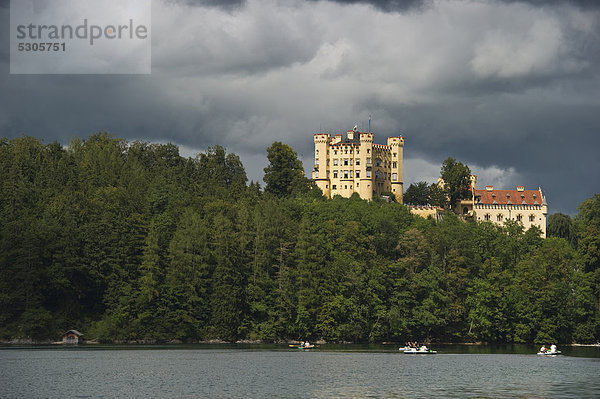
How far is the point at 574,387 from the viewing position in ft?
217

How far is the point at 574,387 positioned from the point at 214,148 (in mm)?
124041

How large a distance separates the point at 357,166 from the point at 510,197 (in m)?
36.4

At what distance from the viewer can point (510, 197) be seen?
195 metres

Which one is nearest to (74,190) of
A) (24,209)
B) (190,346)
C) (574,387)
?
(24,209)

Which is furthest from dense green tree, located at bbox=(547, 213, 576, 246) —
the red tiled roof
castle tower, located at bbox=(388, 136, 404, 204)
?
castle tower, located at bbox=(388, 136, 404, 204)

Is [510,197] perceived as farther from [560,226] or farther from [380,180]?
[380,180]

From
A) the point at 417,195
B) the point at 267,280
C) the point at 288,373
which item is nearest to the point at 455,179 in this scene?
the point at 417,195

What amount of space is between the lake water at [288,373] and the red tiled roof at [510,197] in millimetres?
90647

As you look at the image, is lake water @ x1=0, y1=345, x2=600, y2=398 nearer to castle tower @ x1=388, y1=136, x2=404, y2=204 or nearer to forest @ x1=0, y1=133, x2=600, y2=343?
forest @ x1=0, y1=133, x2=600, y2=343

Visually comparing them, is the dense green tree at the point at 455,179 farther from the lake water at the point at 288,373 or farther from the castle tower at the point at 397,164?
the lake water at the point at 288,373

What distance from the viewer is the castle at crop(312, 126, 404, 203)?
597ft

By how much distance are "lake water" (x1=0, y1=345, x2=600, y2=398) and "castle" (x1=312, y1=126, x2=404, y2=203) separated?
79308 millimetres

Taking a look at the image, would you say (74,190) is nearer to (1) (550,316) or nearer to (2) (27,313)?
(2) (27,313)

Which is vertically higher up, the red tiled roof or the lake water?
the red tiled roof
